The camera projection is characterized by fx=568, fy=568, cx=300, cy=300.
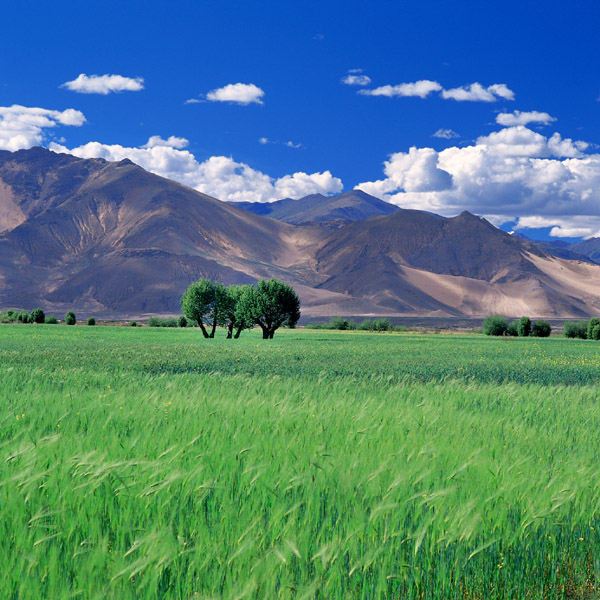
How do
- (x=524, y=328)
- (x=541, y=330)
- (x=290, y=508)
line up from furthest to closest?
1. (x=541, y=330)
2. (x=524, y=328)
3. (x=290, y=508)

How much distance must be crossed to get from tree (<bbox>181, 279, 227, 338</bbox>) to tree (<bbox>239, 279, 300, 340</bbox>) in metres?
6.30

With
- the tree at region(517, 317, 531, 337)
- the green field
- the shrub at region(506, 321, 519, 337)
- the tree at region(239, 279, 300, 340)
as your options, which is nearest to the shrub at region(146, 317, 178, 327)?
the tree at region(239, 279, 300, 340)

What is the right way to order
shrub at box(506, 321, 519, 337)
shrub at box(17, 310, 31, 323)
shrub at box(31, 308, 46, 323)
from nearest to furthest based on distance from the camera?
shrub at box(506, 321, 519, 337) → shrub at box(31, 308, 46, 323) → shrub at box(17, 310, 31, 323)

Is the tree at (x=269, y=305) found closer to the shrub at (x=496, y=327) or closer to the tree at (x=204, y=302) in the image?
the tree at (x=204, y=302)

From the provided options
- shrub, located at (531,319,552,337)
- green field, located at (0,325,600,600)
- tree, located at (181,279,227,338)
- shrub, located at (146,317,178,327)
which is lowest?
shrub, located at (146,317,178,327)

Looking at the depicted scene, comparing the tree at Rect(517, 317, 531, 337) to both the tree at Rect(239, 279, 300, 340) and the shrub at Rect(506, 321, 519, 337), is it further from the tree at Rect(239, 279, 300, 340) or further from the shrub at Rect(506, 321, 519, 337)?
the tree at Rect(239, 279, 300, 340)

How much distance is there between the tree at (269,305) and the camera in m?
71.9

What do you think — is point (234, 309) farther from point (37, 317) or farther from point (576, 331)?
point (576, 331)

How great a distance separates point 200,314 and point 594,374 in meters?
58.8

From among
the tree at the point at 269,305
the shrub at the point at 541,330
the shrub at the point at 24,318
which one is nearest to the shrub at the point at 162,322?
the shrub at the point at 24,318

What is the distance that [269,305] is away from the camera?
236ft

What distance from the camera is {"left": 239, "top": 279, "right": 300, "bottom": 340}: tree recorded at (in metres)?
71.9

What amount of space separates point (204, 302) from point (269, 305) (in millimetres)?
11334

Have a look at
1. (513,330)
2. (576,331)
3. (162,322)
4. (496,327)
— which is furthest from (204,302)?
(576,331)
